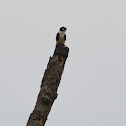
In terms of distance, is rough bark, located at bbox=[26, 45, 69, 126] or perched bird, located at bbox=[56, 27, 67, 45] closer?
rough bark, located at bbox=[26, 45, 69, 126]

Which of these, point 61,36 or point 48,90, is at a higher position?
point 61,36

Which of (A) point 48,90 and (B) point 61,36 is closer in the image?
(A) point 48,90

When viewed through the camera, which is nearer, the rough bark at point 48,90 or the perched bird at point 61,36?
the rough bark at point 48,90

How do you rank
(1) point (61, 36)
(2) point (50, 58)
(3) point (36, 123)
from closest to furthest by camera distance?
1. (3) point (36, 123)
2. (2) point (50, 58)
3. (1) point (61, 36)

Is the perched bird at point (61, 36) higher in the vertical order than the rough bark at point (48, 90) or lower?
higher

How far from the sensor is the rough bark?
542 cm

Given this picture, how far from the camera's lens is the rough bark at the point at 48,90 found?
5.42 meters

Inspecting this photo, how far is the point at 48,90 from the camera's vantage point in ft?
19.1

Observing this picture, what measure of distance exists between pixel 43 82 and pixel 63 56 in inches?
52.0

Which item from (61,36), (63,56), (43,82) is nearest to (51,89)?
(43,82)

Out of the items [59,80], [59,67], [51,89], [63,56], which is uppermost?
[63,56]

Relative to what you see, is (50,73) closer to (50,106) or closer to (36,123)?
(50,106)

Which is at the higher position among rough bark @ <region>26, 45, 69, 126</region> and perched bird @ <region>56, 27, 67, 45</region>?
perched bird @ <region>56, 27, 67, 45</region>

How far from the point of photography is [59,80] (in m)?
6.27
